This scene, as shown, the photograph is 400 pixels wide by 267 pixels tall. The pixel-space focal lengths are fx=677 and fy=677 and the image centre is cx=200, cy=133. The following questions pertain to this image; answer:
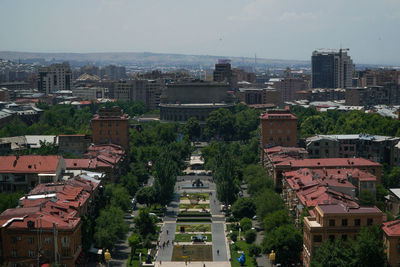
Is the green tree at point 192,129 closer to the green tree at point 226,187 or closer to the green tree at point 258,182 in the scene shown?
the green tree at point 258,182

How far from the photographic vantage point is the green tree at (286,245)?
191 feet

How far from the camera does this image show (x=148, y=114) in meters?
189

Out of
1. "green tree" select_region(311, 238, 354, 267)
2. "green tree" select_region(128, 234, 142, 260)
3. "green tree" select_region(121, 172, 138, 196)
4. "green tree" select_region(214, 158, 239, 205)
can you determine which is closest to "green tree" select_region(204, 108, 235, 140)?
"green tree" select_region(121, 172, 138, 196)

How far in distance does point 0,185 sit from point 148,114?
379 ft

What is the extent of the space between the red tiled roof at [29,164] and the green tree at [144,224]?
40.3ft

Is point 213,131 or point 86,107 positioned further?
point 86,107

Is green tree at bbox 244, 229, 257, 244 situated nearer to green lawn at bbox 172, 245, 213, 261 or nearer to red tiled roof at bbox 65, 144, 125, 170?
green lawn at bbox 172, 245, 213, 261

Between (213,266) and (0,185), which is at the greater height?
(0,185)

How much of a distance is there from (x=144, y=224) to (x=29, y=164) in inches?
650

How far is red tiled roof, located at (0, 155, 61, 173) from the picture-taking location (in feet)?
247

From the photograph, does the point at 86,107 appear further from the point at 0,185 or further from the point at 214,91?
the point at 0,185

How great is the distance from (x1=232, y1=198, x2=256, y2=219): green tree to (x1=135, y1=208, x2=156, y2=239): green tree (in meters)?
11.1

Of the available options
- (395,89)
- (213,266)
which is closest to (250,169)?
(213,266)

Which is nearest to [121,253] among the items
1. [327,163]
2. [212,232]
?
[212,232]
